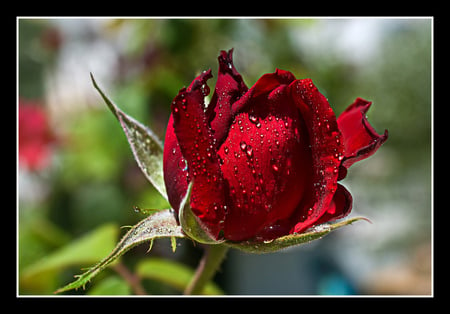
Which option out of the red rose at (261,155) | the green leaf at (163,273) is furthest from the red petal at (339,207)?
the green leaf at (163,273)

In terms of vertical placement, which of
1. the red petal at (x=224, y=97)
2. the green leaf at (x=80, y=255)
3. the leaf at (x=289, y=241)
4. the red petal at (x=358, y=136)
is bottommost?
the green leaf at (x=80, y=255)

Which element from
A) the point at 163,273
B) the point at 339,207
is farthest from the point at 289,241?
the point at 163,273

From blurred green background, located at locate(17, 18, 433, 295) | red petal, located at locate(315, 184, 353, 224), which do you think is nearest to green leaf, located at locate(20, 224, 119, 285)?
blurred green background, located at locate(17, 18, 433, 295)

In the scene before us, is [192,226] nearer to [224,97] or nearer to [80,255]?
[224,97]

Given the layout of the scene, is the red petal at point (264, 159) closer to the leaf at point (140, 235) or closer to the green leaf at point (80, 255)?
the leaf at point (140, 235)

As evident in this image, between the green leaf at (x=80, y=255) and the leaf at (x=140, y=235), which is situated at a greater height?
the leaf at (x=140, y=235)

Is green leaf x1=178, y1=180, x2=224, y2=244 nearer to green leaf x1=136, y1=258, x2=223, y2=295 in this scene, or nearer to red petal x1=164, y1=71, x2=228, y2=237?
red petal x1=164, y1=71, x2=228, y2=237

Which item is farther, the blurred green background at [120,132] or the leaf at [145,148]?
the blurred green background at [120,132]
